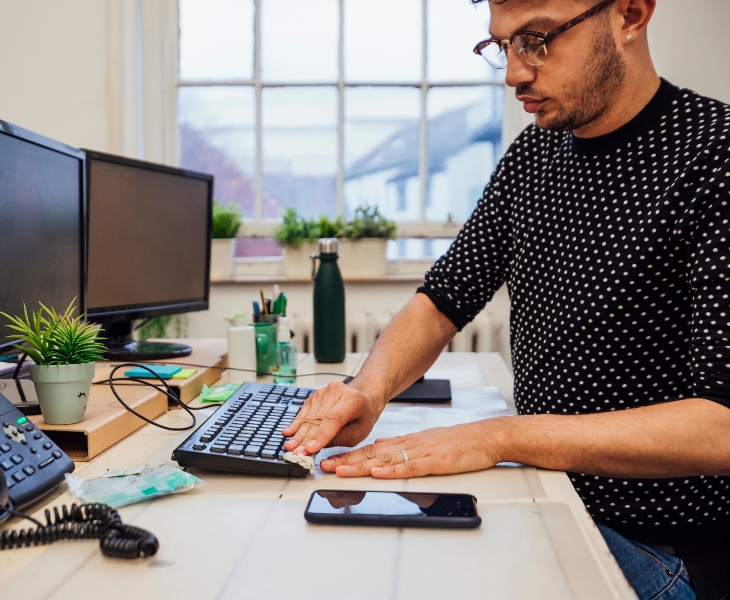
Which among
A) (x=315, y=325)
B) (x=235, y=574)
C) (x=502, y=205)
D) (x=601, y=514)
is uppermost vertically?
(x=502, y=205)

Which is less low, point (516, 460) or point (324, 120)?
point (324, 120)

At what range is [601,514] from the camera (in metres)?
1.01

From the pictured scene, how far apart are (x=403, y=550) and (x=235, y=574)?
14 centimetres

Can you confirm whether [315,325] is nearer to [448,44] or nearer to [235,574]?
[235,574]

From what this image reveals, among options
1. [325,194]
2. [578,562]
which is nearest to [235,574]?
[578,562]

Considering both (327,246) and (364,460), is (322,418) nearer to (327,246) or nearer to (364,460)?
(364,460)

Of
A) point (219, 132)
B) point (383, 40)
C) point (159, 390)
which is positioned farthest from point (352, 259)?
point (159, 390)

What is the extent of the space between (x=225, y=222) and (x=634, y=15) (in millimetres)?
1636

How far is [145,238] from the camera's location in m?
1.56

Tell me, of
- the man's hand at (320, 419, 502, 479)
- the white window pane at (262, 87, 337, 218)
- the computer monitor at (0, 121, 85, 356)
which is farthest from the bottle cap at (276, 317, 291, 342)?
the white window pane at (262, 87, 337, 218)

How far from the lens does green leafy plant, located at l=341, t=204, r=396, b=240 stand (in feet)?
7.89

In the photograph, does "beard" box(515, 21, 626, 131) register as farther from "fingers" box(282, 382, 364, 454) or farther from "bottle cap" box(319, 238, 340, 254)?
"bottle cap" box(319, 238, 340, 254)

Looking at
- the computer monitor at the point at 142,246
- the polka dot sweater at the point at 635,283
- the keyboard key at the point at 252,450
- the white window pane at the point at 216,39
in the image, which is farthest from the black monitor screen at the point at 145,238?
the white window pane at the point at 216,39

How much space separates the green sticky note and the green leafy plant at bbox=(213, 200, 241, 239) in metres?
1.20
